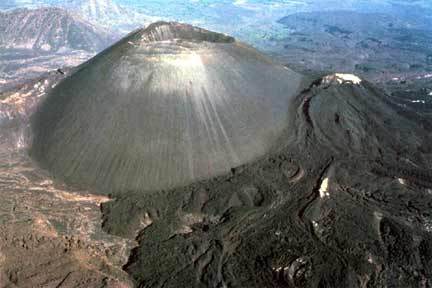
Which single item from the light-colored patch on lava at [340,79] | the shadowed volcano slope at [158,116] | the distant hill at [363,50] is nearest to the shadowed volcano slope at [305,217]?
the shadowed volcano slope at [158,116]

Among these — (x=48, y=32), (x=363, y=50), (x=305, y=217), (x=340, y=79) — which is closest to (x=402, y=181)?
(x=305, y=217)

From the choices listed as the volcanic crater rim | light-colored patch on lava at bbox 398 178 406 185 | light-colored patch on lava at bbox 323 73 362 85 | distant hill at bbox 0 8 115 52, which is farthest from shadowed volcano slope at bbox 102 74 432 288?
distant hill at bbox 0 8 115 52

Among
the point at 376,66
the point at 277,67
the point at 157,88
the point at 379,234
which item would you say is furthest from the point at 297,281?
Answer: the point at 376,66

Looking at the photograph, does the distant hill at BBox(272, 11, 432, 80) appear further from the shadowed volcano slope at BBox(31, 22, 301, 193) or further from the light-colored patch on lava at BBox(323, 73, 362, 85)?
the shadowed volcano slope at BBox(31, 22, 301, 193)

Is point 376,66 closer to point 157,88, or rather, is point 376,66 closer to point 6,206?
point 157,88

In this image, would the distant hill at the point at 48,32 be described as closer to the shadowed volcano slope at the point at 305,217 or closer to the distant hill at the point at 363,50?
the distant hill at the point at 363,50
